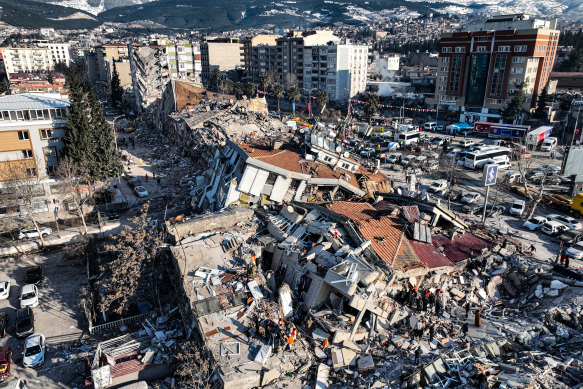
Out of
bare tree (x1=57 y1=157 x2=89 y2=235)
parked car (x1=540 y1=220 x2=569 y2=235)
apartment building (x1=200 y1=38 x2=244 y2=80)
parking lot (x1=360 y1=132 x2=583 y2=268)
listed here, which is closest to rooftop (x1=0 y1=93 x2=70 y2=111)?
bare tree (x1=57 y1=157 x2=89 y2=235)

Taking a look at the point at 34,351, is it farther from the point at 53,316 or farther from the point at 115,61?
the point at 115,61

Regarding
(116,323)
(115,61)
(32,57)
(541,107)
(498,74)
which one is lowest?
(116,323)

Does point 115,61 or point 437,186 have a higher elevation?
point 115,61

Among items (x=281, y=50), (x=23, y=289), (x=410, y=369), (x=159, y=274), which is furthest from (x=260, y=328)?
(x=281, y=50)

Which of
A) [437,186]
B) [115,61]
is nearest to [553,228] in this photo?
[437,186]

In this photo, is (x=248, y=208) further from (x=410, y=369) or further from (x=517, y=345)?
(x=517, y=345)

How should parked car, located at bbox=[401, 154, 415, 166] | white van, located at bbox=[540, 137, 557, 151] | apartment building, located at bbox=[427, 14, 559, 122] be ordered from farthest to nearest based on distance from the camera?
apartment building, located at bbox=[427, 14, 559, 122] → white van, located at bbox=[540, 137, 557, 151] → parked car, located at bbox=[401, 154, 415, 166]

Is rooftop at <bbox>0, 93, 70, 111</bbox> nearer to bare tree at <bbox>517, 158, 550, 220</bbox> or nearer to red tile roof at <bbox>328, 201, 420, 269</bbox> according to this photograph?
red tile roof at <bbox>328, 201, 420, 269</bbox>
